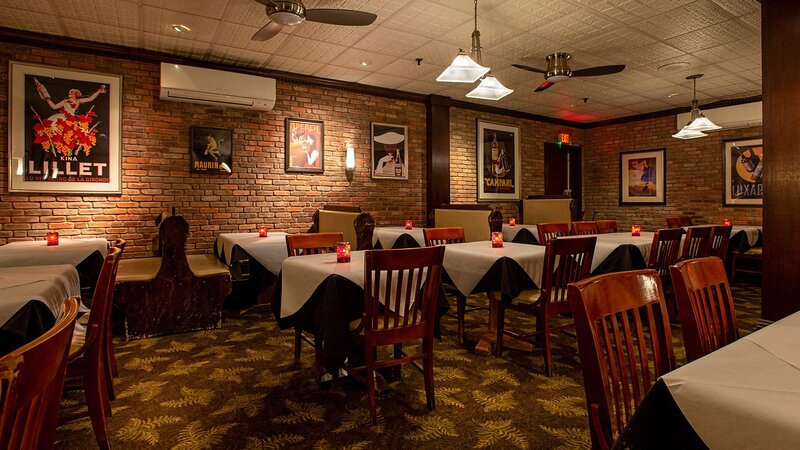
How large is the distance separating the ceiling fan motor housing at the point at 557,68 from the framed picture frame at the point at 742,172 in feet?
14.9

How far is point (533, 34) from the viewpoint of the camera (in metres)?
4.91

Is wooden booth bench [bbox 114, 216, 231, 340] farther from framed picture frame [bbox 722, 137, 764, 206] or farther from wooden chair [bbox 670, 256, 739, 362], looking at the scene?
framed picture frame [bbox 722, 137, 764, 206]

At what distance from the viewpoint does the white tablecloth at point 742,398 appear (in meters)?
0.76

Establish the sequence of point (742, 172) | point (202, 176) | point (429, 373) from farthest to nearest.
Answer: point (742, 172) < point (202, 176) < point (429, 373)

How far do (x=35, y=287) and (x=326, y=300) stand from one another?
1364 millimetres

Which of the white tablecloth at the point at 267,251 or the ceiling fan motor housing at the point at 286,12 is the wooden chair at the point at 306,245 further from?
the ceiling fan motor housing at the point at 286,12

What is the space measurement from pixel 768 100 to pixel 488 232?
2.93 m

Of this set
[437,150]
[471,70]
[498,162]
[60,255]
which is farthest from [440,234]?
[498,162]

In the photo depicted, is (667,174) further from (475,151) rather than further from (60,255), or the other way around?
(60,255)

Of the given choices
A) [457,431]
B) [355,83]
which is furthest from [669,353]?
[355,83]

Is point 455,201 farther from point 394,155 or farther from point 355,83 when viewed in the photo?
point 355,83

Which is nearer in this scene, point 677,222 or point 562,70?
point 562,70

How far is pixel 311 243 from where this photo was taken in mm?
3373

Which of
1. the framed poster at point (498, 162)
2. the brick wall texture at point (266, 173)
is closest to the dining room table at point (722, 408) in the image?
the brick wall texture at point (266, 173)
